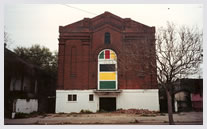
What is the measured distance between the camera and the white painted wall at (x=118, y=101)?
1377 centimetres

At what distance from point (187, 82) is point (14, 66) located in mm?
10366

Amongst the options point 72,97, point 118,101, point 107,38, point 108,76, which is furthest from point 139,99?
point 107,38

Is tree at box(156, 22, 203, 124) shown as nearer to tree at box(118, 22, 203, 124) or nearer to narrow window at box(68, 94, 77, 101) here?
tree at box(118, 22, 203, 124)

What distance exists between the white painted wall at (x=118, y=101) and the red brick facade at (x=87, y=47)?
1.22 feet

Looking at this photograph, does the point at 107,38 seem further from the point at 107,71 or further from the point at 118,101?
the point at 118,101

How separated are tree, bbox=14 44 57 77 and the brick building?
2220 millimetres

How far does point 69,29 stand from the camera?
1453 centimetres

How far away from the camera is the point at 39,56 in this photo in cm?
1855

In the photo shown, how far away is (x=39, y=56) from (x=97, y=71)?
672 cm

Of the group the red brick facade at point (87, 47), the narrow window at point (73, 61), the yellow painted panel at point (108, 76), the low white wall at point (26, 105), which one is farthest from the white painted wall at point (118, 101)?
the low white wall at point (26, 105)

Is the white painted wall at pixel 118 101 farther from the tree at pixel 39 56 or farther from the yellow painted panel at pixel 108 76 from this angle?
the tree at pixel 39 56

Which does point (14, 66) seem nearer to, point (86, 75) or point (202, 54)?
point (86, 75)

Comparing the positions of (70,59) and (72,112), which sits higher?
(70,59)

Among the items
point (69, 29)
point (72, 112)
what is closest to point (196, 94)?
point (72, 112)
